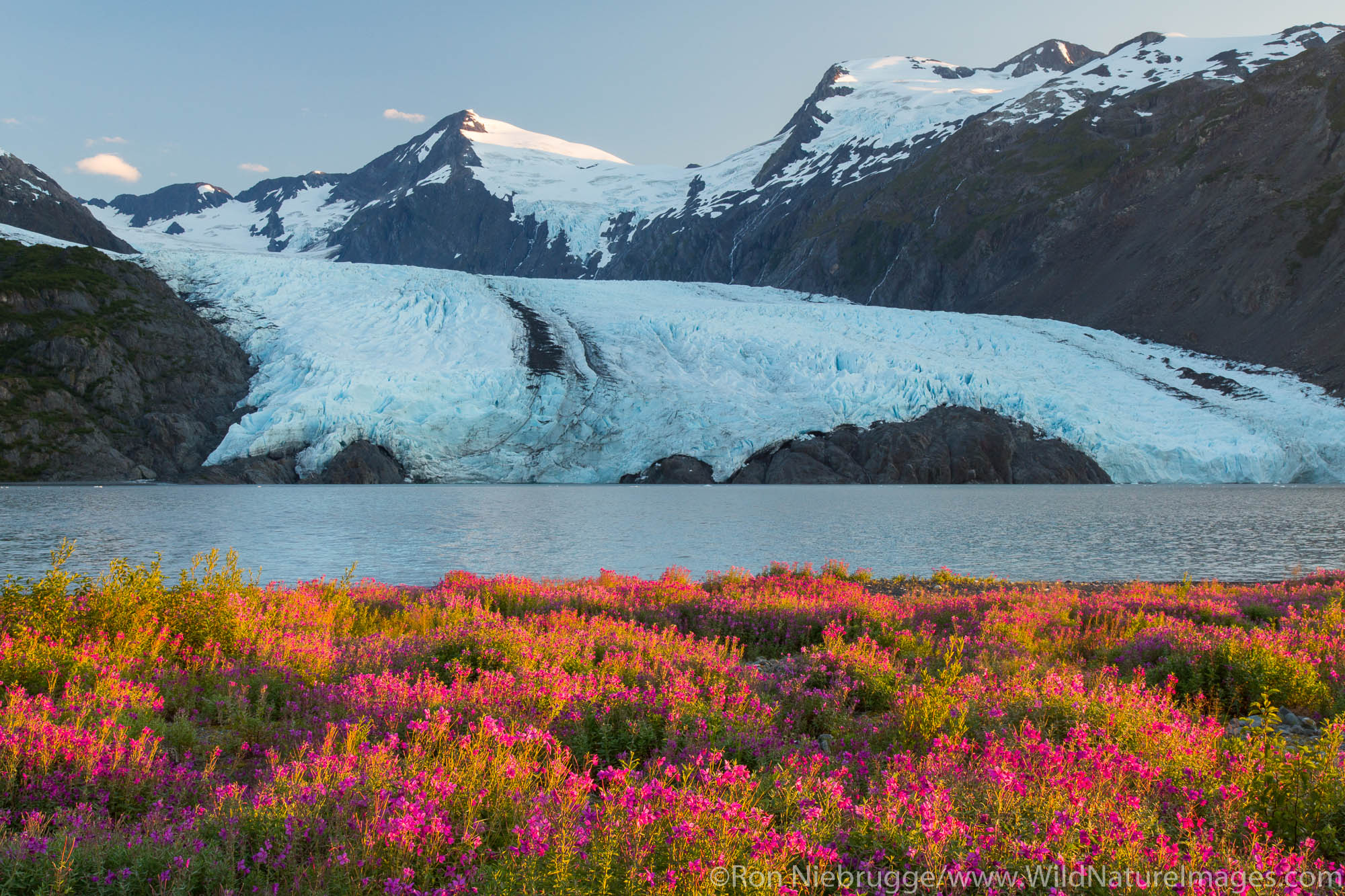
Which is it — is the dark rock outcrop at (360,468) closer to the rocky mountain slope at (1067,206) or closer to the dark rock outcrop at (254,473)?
the dark rock outcrop at (254,473)

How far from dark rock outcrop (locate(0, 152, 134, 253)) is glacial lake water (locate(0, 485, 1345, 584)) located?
79.8 meters

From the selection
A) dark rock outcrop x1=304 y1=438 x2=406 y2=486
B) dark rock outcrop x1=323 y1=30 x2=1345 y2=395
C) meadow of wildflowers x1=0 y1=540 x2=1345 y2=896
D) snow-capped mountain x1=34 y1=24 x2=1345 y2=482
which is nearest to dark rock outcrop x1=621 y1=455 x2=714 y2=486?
snow-capped mountain x1=34 y1=24 x2=1345 y2=482

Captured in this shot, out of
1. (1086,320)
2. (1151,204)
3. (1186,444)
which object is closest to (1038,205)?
(1151,204)

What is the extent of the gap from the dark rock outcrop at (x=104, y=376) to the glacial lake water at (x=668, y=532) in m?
5.67

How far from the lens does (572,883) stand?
3203mm

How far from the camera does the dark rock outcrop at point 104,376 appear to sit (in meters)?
47.4

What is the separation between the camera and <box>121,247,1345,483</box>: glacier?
51812 millimetres

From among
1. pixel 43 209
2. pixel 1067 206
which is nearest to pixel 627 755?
pixel 1067 206

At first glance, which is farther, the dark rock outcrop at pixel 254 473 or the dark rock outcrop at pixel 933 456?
the dark rock outcrop at pixel 933 456

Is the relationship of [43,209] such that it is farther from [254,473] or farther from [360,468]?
[360,468]

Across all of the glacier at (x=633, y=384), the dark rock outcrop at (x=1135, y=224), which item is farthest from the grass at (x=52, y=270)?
the dark rock outcrop at (x=1135, y=224)

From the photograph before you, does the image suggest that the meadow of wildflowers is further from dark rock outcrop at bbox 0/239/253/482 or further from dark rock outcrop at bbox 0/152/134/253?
dark rock outcrop at bbox 0/152/134/253

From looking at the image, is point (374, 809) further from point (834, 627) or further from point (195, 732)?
point (834, 627)

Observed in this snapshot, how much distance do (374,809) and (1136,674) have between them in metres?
6.80
